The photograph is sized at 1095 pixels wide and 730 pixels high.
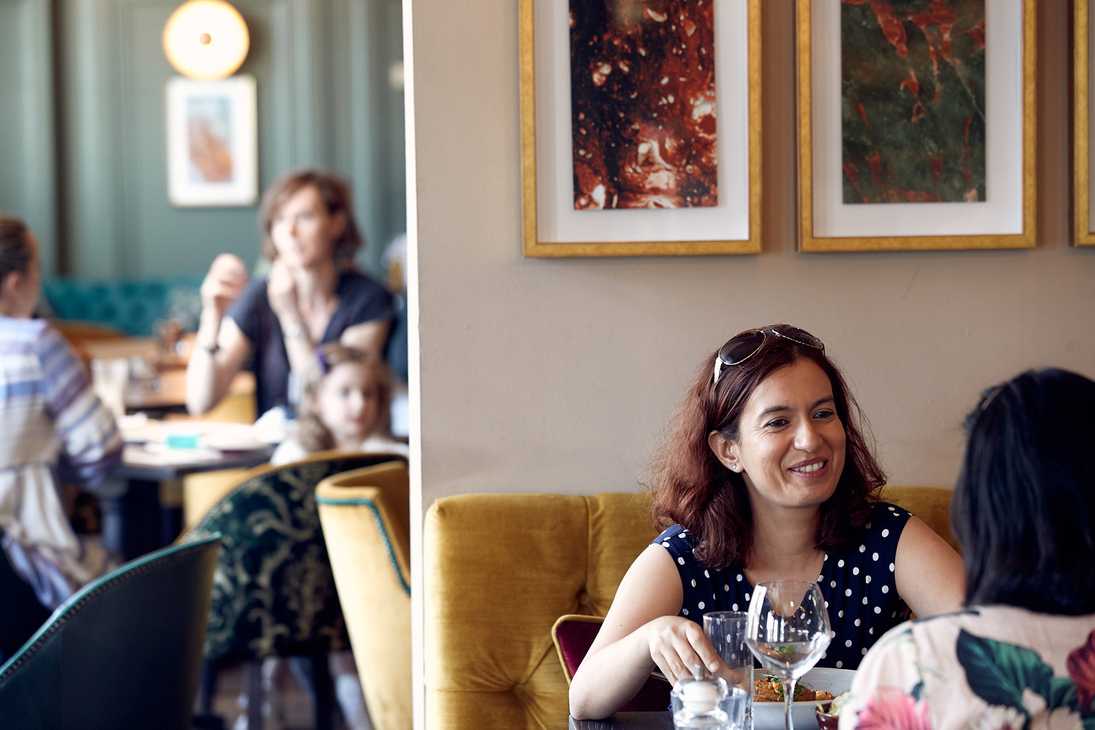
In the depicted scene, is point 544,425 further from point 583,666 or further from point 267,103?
point 267,103

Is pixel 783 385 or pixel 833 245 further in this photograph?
pixel 833 245

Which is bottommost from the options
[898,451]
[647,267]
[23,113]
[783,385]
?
[898,451]

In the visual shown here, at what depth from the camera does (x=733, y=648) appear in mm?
1688

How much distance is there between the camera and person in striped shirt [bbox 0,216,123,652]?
152 inches

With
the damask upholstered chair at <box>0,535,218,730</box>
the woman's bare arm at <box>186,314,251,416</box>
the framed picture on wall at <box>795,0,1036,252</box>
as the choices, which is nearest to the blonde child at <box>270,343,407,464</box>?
the woman's bare arm at <box>186,314,251,416</box>

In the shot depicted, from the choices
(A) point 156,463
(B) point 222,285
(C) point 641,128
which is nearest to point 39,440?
(A) point 156,463

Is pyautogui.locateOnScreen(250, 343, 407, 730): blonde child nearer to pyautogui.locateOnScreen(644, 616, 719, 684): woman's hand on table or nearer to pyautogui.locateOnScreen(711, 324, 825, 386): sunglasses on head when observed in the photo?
pyautogui.locateOnScreen(711, 324, 825, 386): sunglasses on head

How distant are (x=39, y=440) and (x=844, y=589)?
2703 mm

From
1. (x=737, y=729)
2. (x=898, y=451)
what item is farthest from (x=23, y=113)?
(x=737, y=729)

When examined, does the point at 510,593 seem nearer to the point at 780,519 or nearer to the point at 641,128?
the point at 780,519

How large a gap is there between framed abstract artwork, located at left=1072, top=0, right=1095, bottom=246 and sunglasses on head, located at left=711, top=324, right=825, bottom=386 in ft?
2.68

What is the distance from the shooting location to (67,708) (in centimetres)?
269

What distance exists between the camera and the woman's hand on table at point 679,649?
175cm

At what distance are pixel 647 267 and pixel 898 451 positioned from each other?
24.3 inches
